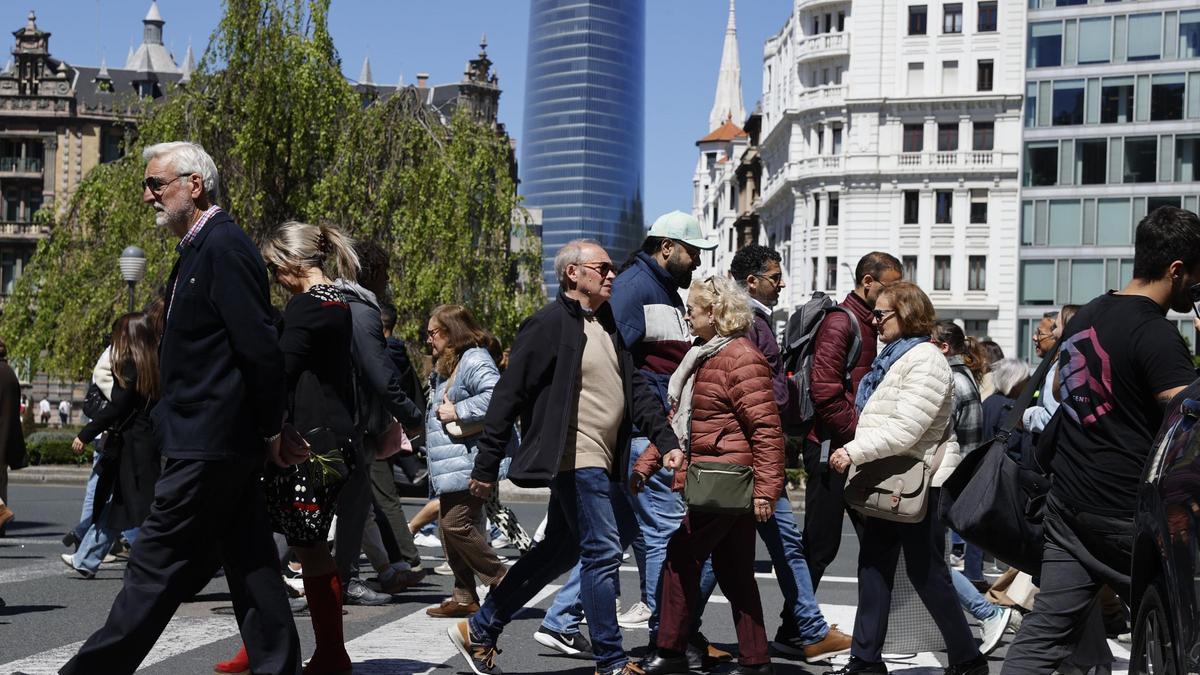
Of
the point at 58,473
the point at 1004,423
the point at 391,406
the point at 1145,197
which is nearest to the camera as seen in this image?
the point at 1004,423

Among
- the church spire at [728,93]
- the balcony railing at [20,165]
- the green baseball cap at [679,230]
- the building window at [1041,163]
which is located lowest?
the green baseball cap at [679,230]

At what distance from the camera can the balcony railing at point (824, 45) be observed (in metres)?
75.2

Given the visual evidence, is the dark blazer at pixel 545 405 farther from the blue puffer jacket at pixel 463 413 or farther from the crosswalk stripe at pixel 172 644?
the blue puffer jacket at pixel 463 413

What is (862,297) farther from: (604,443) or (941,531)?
(604,443)

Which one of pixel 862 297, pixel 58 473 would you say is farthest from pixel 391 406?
pixel 58 473

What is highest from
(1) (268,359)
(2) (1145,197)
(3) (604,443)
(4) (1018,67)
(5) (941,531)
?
(4) (1018,67)

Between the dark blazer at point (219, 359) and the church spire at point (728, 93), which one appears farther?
the church spire at point (728, 93)

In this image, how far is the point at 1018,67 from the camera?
7131 cm

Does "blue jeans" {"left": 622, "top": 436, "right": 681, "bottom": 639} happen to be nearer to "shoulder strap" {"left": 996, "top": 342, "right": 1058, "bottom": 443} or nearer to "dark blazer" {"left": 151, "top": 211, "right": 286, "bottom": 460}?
"shoulder strap" {"left": 996, "top": 342, "right": 1058, "bottom": 443}

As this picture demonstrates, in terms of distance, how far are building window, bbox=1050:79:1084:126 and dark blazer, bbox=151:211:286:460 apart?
5890 cm

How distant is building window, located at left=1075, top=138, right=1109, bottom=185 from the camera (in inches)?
2355

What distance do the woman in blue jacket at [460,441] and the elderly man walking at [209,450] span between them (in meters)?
3.41

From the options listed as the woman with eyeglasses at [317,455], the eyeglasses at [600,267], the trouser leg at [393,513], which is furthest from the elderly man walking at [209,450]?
the trouser leg at [393,513]

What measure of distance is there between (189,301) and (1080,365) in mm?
3164
